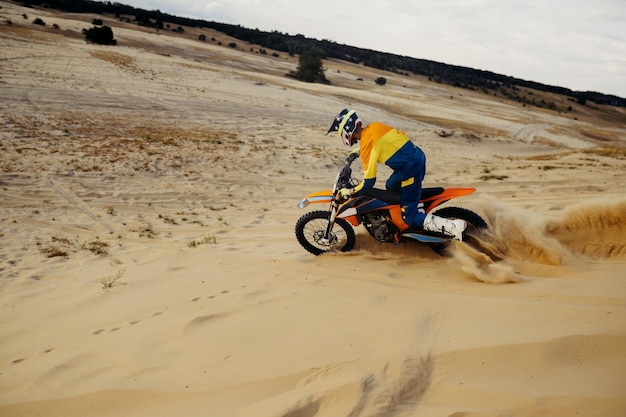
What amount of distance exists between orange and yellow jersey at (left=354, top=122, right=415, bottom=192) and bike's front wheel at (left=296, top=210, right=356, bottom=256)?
1.15 metres

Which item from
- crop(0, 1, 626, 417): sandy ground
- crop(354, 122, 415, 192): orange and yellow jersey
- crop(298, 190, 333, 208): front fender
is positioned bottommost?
crop(0, 1, 626, 417): sandy ground

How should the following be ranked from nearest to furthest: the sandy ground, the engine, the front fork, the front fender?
1. the sandy ground
2. the engine
3. the front fork
4. the front fender

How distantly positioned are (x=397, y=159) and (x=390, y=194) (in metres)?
0.56

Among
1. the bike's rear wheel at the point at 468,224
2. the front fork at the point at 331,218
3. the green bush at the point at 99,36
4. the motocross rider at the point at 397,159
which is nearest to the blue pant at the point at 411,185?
the motocross rider at the point at 397,159

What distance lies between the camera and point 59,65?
24547 millimetres

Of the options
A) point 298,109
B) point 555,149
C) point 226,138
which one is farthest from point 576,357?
point 555,149

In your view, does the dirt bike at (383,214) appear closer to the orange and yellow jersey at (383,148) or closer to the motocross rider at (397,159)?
the motocross rider at (397,159)

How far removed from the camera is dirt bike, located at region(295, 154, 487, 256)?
5.34 meters

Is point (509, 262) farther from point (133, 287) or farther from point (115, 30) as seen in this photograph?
point (115, 30)

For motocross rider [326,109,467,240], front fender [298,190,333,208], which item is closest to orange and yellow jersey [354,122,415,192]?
motocross rider [326,109,467,240]

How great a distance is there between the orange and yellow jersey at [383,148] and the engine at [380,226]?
0.74 m

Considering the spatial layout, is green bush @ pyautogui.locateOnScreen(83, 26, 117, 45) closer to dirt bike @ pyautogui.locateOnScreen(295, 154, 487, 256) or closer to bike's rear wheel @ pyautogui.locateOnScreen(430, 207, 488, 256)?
dirt bike @ pyautogui.locateOnScreen(295, 154, 487, 256)

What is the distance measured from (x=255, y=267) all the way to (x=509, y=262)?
10.5ft

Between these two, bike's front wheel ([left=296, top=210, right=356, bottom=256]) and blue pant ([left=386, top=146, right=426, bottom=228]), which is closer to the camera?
blue pant ([left=386, top=146, right=426, bottom=228])
